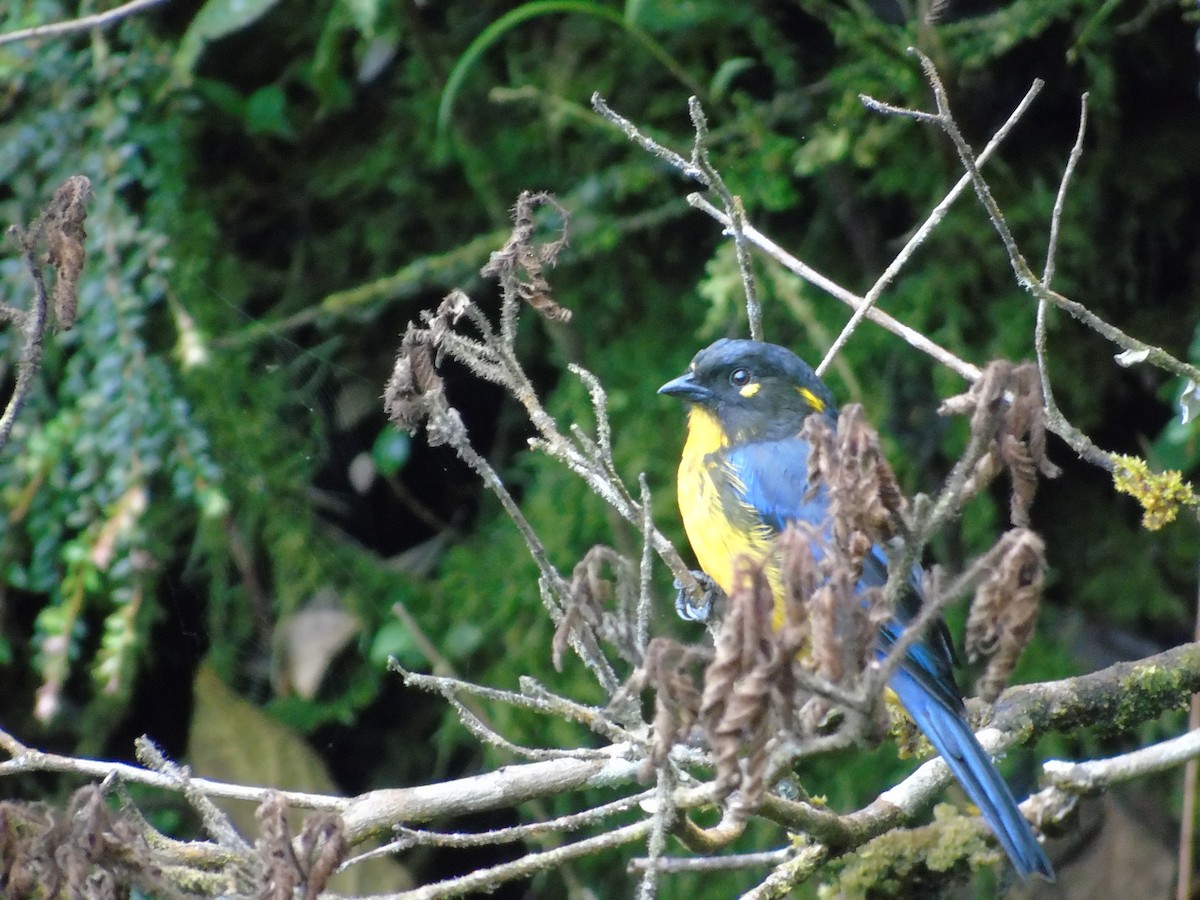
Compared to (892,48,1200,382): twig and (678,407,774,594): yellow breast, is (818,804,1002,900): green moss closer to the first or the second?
(678,407,774,594): yellow breast

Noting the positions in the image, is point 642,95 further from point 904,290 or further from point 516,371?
point 516,371

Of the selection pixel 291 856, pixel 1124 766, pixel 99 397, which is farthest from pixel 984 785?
pixel 99 397

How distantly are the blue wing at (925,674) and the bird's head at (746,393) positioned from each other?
55 millimetres

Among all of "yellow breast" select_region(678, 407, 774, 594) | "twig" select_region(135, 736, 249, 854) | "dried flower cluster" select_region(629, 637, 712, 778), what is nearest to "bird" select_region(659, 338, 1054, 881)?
"yellow breast" select_region(678, 407, 774, 594)


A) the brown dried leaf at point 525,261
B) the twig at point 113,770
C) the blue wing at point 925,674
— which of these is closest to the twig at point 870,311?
the blue wing at point 925,674

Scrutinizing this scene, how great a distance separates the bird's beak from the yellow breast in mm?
85

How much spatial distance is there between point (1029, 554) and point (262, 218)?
3951 millimetres

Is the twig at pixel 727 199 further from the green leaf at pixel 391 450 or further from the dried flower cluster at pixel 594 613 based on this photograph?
the green leaf at pixel 391 450

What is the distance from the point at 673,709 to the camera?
151cm

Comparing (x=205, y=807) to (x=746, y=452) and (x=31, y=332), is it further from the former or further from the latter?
(x=746, y=452)

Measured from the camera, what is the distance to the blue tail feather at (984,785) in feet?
7.98

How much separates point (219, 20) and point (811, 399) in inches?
77.8

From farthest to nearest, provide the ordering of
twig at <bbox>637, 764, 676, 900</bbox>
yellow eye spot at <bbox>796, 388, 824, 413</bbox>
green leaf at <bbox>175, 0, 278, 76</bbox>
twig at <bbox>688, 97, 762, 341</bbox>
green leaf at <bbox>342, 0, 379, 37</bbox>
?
green leaf at <bbox>175, 0, 278, 76</bbox> → green leaf at <bbox>342, 0, 379, 37</bbox> → yellow eye spot at <bbox>796, 388, 824, 413</bbox> → twig at <bbox>688, 97, 762, 341</bbox> → twig at <bbox>637, 764, 676, 900</bbox>

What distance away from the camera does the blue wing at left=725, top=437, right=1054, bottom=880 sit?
96.2 inches
